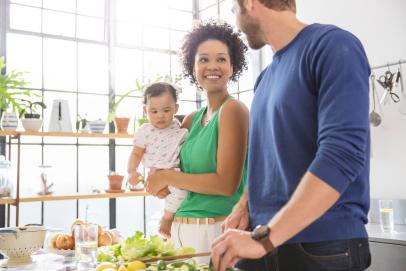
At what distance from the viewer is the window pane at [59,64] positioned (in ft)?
15.1

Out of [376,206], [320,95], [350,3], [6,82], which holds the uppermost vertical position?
[350,3]

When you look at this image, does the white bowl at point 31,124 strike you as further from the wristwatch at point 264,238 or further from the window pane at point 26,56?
the wristwatch at point 264,238

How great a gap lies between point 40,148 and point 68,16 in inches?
57.5

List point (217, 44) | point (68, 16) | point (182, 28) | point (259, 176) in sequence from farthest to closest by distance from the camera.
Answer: point (182, 28) < point (68, 16) < point (217, 44) < point (259, 176)

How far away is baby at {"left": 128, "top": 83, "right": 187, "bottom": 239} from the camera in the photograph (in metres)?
2.04

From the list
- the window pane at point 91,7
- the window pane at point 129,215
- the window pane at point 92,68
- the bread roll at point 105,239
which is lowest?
the window pane at point 129,215

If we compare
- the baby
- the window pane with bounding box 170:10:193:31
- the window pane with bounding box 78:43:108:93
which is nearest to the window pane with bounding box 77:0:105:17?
the window pane with bounding box 78:43:108:93

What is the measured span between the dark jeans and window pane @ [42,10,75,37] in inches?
166

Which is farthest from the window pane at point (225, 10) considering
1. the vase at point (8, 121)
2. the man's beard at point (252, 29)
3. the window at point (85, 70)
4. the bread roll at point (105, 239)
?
the man's beard at point (252, 29)

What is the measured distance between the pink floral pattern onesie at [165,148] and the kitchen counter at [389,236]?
1295mm

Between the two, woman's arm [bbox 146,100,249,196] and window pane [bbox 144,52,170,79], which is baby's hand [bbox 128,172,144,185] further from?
window pane [bbox 144,52,170,79]

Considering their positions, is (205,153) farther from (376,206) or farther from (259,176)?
(376,206)

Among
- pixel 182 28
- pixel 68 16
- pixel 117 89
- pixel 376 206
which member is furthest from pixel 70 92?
pixel 376 206

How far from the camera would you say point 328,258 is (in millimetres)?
1009
